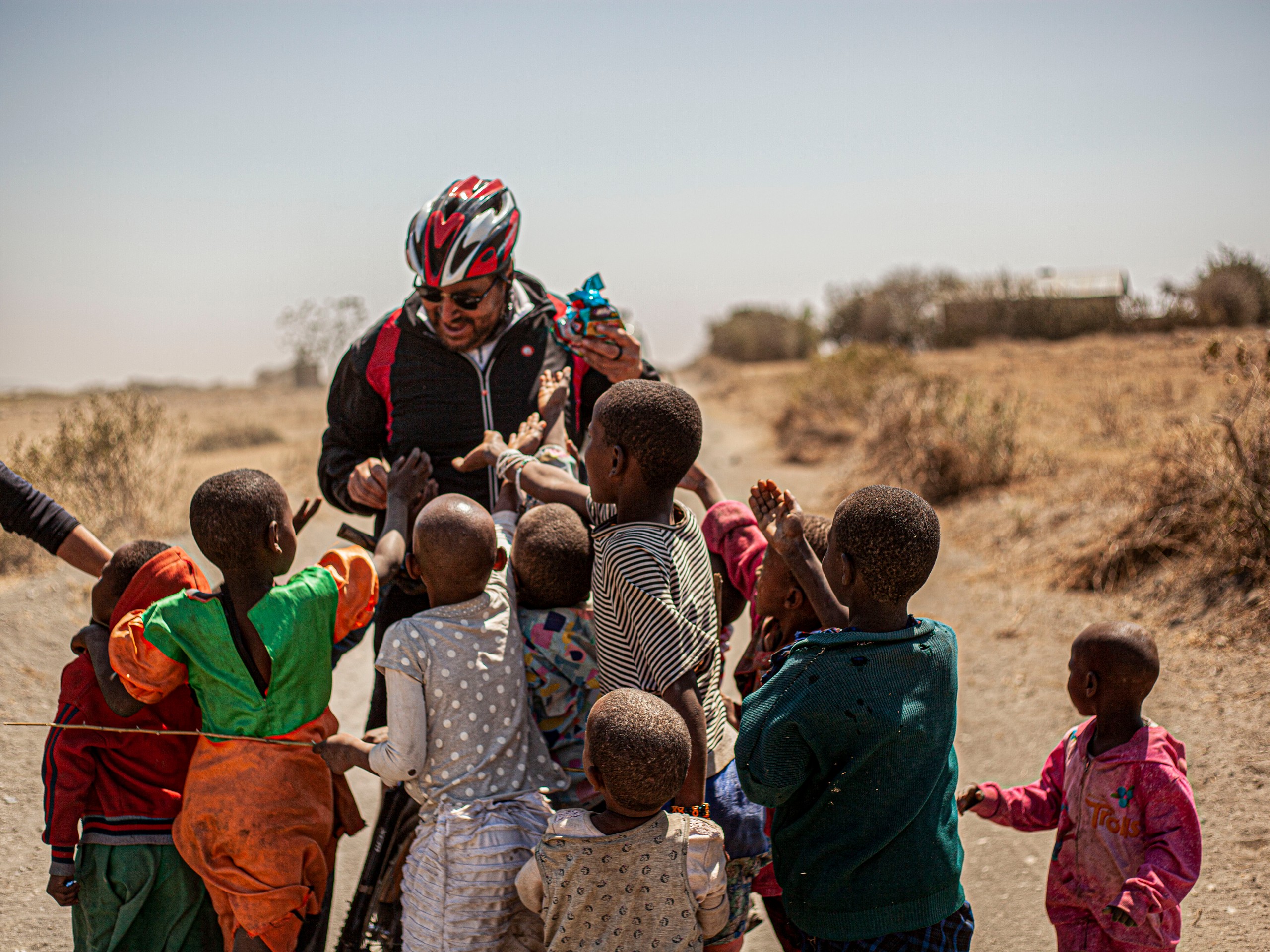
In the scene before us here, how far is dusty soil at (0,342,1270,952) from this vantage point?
→ 12.4 ft

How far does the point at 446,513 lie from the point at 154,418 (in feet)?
28.7

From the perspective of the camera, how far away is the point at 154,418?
10.0 m

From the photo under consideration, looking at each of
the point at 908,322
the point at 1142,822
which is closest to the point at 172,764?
the point at 1142,822

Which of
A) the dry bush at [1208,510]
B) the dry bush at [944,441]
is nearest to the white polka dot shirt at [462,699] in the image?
the dry bush at [1208,510]

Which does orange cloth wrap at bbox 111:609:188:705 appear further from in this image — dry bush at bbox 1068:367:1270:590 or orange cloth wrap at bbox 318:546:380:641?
dry bush at bbox 1068:367:1270:590

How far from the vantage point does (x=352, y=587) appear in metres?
2.73

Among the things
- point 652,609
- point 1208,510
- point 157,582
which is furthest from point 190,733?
point 1208,510

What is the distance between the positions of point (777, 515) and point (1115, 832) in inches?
47.4

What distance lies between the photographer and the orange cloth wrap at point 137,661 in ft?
8.25

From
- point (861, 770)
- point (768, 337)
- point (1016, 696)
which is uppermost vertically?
point (768, 337)

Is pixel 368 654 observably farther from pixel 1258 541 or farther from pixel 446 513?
pixel 1258 541

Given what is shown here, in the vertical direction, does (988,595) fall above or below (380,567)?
below

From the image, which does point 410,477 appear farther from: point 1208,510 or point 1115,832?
point 1208,510

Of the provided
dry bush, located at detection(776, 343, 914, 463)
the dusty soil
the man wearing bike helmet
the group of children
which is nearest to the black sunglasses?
the man wearing bike helmet
